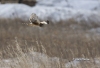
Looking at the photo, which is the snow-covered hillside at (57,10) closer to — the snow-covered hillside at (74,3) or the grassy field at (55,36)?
the snow-covered hillside at (74,3)

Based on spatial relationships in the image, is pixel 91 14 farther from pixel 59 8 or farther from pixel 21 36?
pixel 21 36

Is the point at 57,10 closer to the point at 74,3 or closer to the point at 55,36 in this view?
the point at 74,3

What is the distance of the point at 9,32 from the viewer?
1066 cm

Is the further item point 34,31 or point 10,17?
point 10,17

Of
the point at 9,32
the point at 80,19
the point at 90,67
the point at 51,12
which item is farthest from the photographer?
the point at 51,12

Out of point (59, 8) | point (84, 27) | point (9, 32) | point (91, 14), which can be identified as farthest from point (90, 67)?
point (59, 8)

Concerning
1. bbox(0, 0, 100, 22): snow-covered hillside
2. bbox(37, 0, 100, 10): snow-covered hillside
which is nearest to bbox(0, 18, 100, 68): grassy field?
bbox(0, 0, 100, 22): snow-covered hillside

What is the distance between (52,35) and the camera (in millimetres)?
10156

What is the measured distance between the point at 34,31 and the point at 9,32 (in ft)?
2.63

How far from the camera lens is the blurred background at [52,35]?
5.27 m

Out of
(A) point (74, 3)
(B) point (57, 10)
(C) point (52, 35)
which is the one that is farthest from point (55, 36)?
(A) point (74, 3)

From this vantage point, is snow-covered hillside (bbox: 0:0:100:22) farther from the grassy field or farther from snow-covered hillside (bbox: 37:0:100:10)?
the grassy field

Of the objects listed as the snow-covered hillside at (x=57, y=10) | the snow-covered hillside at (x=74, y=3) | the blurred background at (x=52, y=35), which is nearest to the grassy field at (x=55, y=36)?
the blurred background at (x=52, y=35)

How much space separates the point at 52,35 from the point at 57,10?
448 cm
